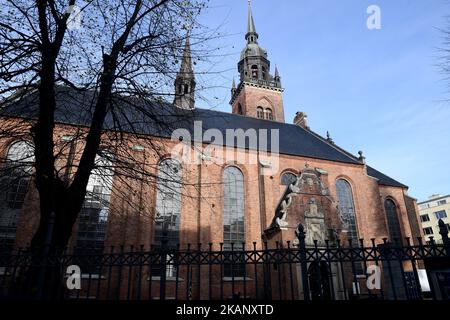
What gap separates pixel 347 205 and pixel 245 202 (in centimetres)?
811

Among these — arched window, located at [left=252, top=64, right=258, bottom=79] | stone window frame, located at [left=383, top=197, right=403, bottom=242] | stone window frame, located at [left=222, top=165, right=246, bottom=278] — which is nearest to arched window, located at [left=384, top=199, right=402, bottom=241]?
stone window frame, located at [left=383, top=197, right=403, bottom=242]

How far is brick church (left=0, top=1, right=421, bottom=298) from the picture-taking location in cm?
1494

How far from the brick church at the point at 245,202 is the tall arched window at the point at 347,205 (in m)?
0.07

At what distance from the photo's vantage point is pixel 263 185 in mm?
19422

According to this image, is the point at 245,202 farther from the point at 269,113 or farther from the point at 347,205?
the point at 269,113

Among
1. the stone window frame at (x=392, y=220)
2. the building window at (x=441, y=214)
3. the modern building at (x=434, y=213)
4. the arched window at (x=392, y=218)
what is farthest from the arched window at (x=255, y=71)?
the building window at (x=441, y=214)

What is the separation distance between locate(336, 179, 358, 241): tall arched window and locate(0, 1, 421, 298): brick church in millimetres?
→ 75

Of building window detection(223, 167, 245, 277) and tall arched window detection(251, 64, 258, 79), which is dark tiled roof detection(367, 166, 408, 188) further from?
tall arched window detection(251, 64, 258, 79)

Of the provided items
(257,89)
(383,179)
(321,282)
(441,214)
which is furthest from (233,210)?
(441,214)

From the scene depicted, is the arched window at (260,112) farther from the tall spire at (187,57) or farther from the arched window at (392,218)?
the tall spire at (187,57)

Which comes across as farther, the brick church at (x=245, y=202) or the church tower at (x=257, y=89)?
the church tower at (x=257, y=89)

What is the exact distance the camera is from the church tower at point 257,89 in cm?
3216
